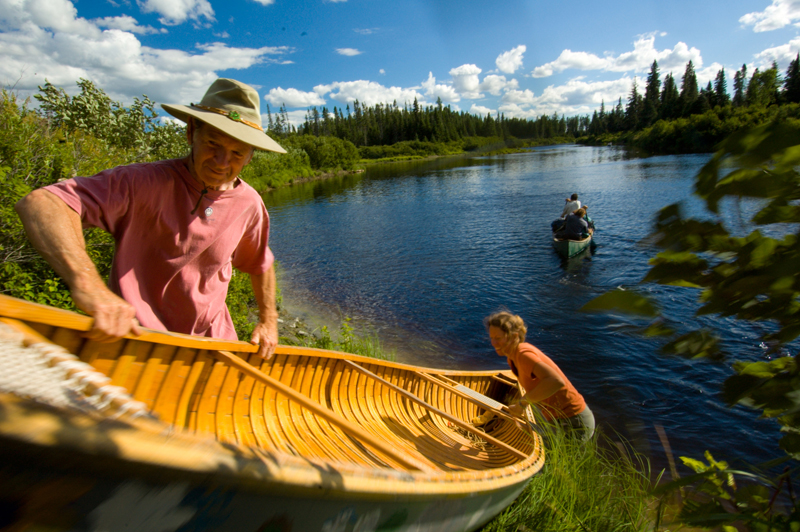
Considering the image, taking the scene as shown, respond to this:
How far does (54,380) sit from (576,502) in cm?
363

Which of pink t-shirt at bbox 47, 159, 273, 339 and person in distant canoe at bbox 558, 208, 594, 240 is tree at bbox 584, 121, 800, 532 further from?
person in distant canoe at bbox 558, 208, 594, 240

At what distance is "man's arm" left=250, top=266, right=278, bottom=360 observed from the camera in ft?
9.52

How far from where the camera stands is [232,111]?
7.80ft

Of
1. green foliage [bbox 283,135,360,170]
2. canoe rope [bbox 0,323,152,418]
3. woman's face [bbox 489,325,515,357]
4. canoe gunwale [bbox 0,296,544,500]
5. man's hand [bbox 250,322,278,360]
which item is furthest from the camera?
green foliage [bbox 283,135,360,170]

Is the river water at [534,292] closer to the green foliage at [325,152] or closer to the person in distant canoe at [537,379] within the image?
the person in distant canoe at [537,379]

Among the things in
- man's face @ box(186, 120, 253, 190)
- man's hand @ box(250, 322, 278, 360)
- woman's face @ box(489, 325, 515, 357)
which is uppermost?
man's face @ box(186, 120, 253, 190)

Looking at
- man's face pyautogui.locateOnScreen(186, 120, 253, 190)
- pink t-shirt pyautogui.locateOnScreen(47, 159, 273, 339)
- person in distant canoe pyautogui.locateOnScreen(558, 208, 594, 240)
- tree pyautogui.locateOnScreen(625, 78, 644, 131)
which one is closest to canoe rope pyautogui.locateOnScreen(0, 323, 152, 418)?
pink t-shirt pyautogui.locateOnScreen(47, 159, 273, 339)

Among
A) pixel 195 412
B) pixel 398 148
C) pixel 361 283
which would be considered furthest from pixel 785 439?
pixel 398 148

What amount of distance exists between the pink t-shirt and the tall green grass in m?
2.71

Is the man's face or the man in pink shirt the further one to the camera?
the man's face

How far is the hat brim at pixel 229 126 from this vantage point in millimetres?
2180

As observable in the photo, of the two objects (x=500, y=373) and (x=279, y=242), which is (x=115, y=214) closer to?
(x=500, y=373)

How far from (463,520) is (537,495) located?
1.22m

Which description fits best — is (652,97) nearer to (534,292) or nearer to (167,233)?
(167,233)
